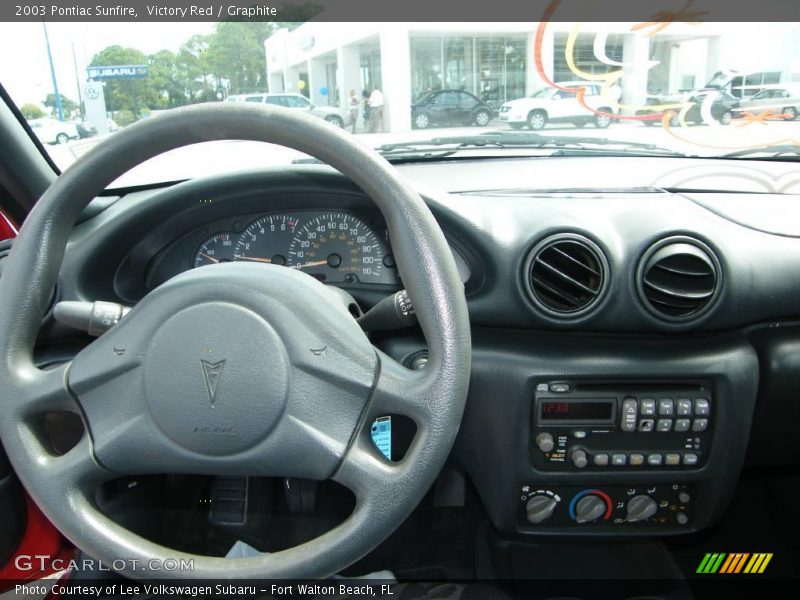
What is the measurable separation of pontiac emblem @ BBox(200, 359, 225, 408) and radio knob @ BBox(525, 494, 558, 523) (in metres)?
1.00

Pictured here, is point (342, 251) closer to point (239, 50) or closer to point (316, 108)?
point (316, 108)

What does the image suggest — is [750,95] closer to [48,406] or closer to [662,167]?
[662,167]

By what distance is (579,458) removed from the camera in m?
1.70

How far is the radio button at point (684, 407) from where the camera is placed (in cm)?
166

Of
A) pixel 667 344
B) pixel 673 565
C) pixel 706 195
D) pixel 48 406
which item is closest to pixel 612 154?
pixel 706 195

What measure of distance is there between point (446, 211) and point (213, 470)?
782 millimetres

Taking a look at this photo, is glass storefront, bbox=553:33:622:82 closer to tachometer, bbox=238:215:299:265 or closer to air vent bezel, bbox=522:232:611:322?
air vent bezel, bbox=522:232:611:322

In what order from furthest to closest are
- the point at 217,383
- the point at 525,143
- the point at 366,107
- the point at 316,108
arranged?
the point at 525,143
the point at 366,107
the point at 316,108
the point at 217,383

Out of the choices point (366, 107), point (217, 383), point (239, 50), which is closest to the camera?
point (217, 383)

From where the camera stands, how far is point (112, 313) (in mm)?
1296

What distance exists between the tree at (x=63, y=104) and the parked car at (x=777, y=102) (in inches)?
75.3

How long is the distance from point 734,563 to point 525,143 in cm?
148

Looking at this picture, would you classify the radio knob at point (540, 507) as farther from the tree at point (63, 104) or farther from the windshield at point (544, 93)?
the tree at point (63, 104)

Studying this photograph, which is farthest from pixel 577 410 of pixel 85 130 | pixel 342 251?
pixel 85 130
